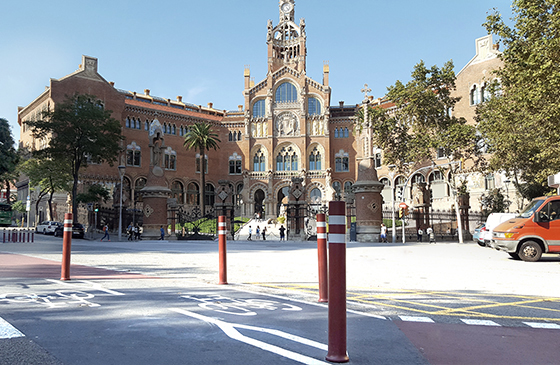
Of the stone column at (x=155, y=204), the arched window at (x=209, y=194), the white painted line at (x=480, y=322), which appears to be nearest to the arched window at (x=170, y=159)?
the arched window at (x=209, y=194)

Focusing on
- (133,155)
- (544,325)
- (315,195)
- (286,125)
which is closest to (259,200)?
(315,195)

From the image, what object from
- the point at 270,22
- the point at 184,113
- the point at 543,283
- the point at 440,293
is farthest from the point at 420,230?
the point at 270,22

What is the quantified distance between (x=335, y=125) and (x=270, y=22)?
1830cm

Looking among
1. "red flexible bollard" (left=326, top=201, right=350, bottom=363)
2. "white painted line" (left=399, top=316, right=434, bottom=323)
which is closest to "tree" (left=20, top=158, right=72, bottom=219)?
"white painted line" (left=399, top=316, right=434, bottom=323)

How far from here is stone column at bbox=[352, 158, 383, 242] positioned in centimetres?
2830

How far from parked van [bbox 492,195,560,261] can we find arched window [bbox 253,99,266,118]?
5148cm

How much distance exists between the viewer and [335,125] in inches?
2542

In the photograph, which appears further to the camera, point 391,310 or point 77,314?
point 391,310

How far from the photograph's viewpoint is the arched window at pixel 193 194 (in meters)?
62.8

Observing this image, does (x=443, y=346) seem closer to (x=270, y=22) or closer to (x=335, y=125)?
(x=335, y=125)

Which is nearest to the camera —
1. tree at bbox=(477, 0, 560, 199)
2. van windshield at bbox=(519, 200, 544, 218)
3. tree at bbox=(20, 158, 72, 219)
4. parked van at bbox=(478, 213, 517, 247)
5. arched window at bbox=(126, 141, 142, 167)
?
van windshield at bbox=(519, 200, 544, 218)

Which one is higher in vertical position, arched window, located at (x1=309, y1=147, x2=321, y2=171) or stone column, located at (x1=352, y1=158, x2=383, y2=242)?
arched window, located at (x1=309, y1=147, x2=321, y2=171)

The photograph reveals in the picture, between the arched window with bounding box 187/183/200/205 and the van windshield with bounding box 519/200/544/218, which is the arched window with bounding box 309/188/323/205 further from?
the van windshield with bounding box 519/200/544/218

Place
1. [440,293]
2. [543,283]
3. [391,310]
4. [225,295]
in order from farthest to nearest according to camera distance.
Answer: [543,283]
[440,293]
[225,295]
[391,310]
